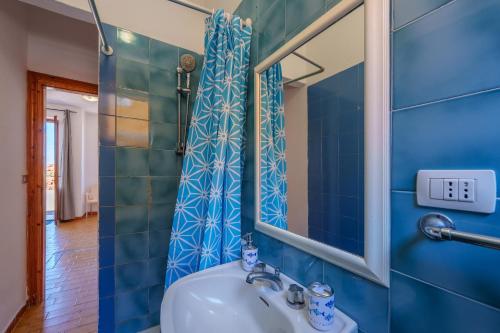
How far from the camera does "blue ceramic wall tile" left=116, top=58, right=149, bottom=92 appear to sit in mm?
1305

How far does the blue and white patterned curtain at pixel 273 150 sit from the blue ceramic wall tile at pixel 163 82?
74 cm

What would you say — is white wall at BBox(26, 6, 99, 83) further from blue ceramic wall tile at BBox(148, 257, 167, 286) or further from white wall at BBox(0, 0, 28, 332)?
blue ceramic wall tile at BBox(148, 257, 167, 286)

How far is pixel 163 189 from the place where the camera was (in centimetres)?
147

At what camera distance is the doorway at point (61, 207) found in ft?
6.06

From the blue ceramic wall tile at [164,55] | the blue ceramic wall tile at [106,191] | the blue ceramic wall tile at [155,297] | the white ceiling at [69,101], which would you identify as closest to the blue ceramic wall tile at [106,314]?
the blue ceramic wall tile at [155,297]

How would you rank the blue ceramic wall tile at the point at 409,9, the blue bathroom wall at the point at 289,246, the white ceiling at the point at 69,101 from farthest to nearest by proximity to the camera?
the white ceiling at the point at 69,101
the blue bathroom wall at the point at 289,246
the blue ceramic wall tile at the point at 409,9

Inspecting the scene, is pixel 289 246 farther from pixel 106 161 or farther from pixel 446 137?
pixel 106 161

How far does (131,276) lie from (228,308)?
88 cm

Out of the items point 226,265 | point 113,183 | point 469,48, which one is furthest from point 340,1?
point 113,183

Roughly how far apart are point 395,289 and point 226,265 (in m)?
0.72

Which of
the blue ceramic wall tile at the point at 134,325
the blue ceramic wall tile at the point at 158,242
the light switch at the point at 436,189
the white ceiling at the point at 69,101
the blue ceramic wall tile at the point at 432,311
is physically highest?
the white ceiling at the point at 69,101

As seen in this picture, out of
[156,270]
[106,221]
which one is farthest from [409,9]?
[156,270]

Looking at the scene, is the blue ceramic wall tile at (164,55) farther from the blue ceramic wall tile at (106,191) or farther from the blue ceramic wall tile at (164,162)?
the blue ceramic wall tile at (106,191)

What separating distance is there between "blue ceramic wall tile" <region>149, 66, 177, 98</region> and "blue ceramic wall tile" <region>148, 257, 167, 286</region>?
117cm
